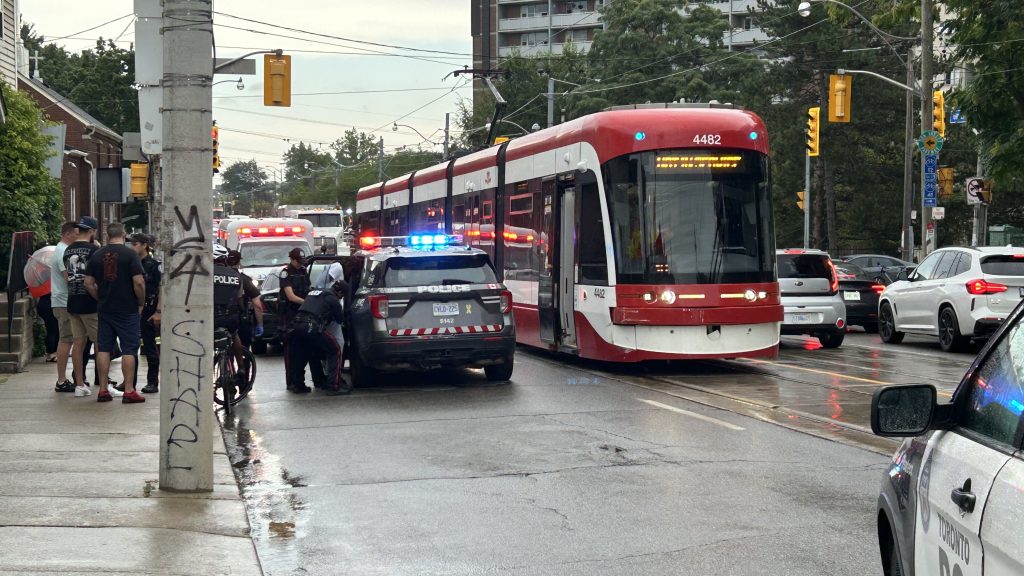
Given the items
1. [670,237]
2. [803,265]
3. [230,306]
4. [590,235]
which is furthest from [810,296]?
[230,306]

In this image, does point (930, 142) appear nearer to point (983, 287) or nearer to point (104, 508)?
point (983, 287)

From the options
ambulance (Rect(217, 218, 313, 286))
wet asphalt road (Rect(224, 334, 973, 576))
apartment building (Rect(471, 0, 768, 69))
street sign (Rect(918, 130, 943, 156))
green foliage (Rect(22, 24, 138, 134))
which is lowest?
wet asphalt road (Rect(224, 334, 973, 576))

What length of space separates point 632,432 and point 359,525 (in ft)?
13.3

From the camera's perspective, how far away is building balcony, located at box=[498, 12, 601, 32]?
112 m

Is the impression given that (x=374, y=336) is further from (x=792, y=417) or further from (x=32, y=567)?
(x=32, y=567)

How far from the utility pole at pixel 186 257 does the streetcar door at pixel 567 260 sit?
904 centimetres

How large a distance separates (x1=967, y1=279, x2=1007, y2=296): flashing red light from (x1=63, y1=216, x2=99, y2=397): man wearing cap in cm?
1285

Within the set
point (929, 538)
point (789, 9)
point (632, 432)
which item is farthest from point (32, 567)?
point (789, 9)

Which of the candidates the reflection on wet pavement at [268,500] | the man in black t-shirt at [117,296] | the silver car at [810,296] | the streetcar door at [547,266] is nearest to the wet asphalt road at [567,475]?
the reflection on wet pavement at [268,500]

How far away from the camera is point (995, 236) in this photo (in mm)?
51844

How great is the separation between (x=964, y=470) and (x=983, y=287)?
56.8 feet

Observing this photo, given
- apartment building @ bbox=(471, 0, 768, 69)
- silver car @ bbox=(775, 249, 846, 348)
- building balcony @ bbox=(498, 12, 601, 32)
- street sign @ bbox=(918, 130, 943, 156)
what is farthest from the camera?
building balcony @ bbox=(498, 12, 601, 32)

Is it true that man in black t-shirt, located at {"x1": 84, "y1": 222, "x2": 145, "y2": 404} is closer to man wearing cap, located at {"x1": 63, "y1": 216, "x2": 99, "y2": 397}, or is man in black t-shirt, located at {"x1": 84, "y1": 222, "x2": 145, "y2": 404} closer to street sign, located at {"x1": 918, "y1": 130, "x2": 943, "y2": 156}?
man wearing cap, located at {"x1": 63, "y1": 216, "x2": 99, "y2": 397}

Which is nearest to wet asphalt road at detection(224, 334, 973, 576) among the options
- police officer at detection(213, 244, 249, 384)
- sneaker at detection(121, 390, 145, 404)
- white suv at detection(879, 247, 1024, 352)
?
police officer at detection(213, 244, 249, 384)
